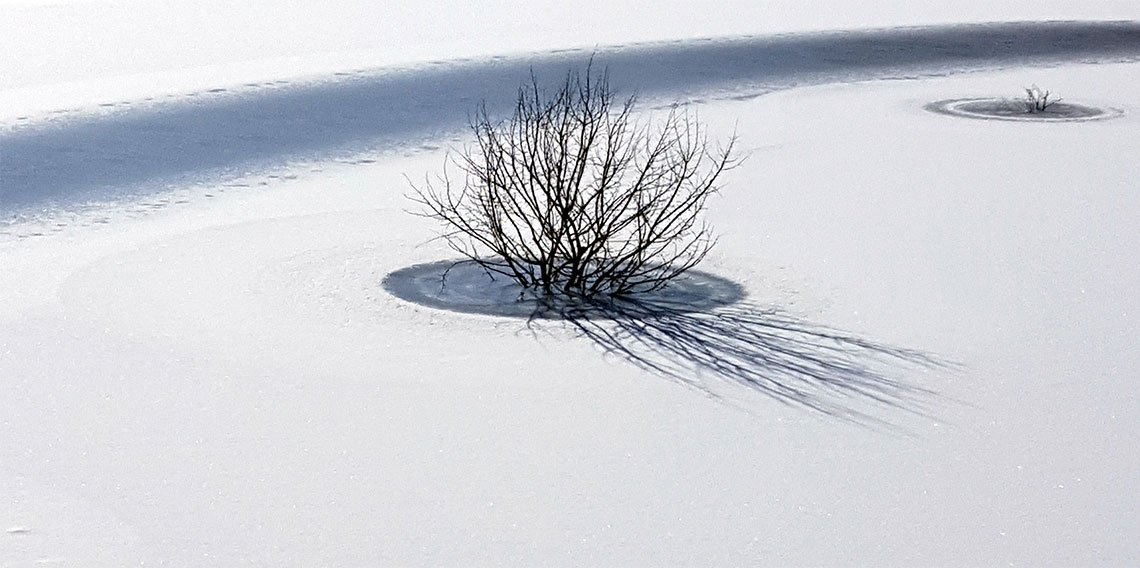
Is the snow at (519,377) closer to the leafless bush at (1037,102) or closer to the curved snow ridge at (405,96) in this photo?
the curved snow ridge at (405,96)

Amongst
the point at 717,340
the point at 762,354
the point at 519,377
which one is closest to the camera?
the point at 519,377

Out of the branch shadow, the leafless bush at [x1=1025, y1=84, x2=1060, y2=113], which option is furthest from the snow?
the leafless bush at [x1=1025, y1=84, x2=1060, y2=113]

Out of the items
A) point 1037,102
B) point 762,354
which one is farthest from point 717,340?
point 1037,102

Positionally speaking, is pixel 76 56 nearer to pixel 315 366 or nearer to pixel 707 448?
pixel 315 366

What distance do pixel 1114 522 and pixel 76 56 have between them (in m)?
16.8

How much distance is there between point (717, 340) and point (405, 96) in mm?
10415

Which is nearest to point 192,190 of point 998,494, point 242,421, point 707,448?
point 242,421

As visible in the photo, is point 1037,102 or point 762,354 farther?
point 1037,102

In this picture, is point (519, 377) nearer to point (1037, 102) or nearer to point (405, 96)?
point (405, 96)

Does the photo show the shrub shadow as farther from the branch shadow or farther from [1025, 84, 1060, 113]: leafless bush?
[1025, 84, 1060, 113]: leafless bush

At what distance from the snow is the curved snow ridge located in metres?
0.10

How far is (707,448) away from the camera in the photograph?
6562 millimetres

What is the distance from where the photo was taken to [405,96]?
17.8m

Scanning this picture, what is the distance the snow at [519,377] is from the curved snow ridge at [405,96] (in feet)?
0.31
